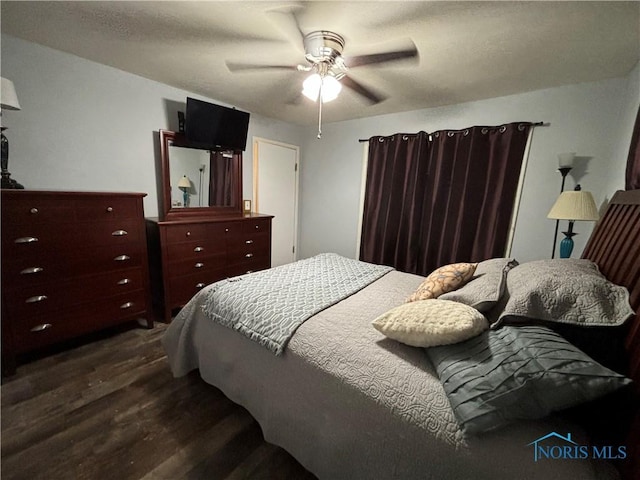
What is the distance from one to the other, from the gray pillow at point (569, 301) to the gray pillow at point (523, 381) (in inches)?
3.5

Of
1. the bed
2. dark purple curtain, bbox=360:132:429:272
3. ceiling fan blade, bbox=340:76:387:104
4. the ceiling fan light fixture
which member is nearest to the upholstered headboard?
the bed

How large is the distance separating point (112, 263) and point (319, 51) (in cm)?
219

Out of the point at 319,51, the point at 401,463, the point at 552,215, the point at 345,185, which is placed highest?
the point at 319,51

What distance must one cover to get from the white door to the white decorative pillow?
9.25 ft

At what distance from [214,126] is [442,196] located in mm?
2565

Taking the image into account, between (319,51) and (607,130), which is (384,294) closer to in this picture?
(319,51)

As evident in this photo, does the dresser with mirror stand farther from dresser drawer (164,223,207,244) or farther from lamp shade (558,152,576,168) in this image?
lamp shade (558,152,576,168)

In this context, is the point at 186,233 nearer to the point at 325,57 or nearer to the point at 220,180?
the point at 220,180

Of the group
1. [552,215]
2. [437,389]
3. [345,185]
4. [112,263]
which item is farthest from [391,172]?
[112,263]

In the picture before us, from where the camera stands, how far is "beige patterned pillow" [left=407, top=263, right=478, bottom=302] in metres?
1.34

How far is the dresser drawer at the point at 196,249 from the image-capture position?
7.63ft

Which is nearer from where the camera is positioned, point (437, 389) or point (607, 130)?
point (437, 389)

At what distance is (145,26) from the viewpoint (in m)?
1.59

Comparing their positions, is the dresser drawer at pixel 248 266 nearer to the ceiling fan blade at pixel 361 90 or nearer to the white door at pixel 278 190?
the white door at pixel 278 190
